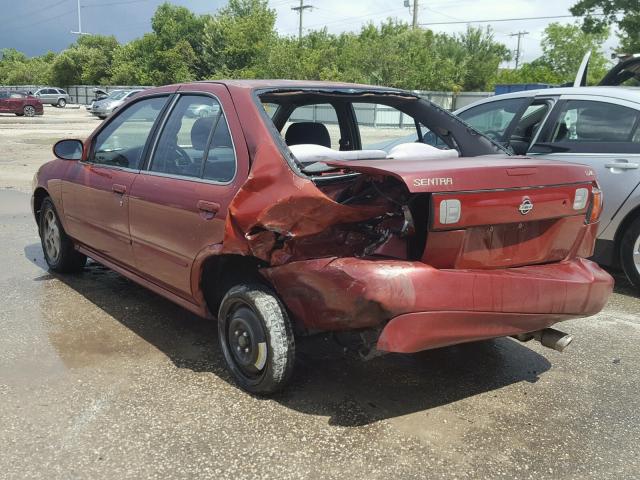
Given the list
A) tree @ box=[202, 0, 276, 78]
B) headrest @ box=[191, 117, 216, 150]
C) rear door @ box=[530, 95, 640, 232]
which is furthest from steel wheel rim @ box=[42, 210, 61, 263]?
tree @ box=[202, 0, 276, 78]

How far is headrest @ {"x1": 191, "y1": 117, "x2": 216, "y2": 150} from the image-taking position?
369cm

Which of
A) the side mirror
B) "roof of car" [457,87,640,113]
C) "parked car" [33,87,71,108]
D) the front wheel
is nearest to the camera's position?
the front wheel

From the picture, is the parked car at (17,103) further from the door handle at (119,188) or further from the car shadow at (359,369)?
the door handle at (119,188)

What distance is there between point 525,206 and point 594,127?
310 cm

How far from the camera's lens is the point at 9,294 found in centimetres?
512

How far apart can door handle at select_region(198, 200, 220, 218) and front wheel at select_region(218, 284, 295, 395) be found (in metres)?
0.45

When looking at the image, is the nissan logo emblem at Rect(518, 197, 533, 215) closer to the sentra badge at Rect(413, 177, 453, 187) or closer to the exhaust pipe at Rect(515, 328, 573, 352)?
the sentra badge at Rect(413, 177, 453, 187)

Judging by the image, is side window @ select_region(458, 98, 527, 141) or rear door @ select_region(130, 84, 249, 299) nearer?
rear door @ select_region(130, 84, 249, 299)

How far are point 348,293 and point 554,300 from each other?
110 centimetres

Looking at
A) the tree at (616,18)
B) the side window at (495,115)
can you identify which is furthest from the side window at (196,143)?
the tree at (616,18)

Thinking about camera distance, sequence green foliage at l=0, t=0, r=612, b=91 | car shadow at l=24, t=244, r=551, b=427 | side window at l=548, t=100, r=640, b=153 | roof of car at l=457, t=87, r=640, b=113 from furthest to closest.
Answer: green foliage at l=0, t=0, r=612, b=91
roof of car at l=457, t=87, r=640, b=113
side window at l=548, t=100, r=640, b=153
car shadow at l=24, t=244, r=551, b=427

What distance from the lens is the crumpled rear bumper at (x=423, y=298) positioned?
9.12ft

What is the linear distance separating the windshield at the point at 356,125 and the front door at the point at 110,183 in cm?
93

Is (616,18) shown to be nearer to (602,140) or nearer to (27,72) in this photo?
(602,140)
